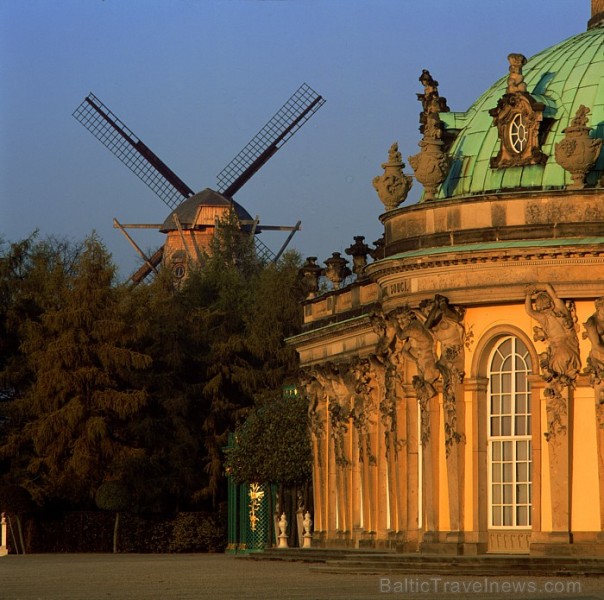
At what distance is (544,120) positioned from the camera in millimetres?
40594

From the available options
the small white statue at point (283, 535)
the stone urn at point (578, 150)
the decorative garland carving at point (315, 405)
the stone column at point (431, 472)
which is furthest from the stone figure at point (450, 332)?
the small white statue at point (283, 535)

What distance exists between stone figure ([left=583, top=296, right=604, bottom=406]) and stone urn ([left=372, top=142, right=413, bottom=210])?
293 inches

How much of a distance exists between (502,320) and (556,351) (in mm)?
1709

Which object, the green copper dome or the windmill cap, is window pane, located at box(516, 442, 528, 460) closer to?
the green copper dome

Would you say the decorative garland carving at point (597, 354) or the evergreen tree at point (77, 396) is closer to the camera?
the decorative garland carving at point (597, 354)

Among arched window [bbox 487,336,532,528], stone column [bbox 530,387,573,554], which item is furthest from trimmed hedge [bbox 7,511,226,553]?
stone column [bbox 530,387,573,554]

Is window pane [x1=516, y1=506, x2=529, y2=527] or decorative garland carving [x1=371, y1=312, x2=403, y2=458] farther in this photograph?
decorative garland carving [x1=371, y1=312, x2=403, y2=458]

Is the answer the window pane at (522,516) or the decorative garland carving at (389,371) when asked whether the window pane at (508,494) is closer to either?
the window pane at (522,516)

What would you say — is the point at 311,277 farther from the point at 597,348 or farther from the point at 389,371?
the point at 597,348

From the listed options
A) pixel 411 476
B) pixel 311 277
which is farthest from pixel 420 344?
pixel 311 277

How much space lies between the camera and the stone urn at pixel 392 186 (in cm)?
4316

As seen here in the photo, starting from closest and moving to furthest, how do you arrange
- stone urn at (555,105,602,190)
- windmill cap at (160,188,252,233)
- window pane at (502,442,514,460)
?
1. stone urn at (555,105,602,190)
2. window pane at (502,442,514,460)
3. windmill cap at (160,188,252,233)

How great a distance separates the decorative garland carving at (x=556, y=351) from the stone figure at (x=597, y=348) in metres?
0.38

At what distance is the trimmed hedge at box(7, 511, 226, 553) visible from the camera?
66.1 meters
